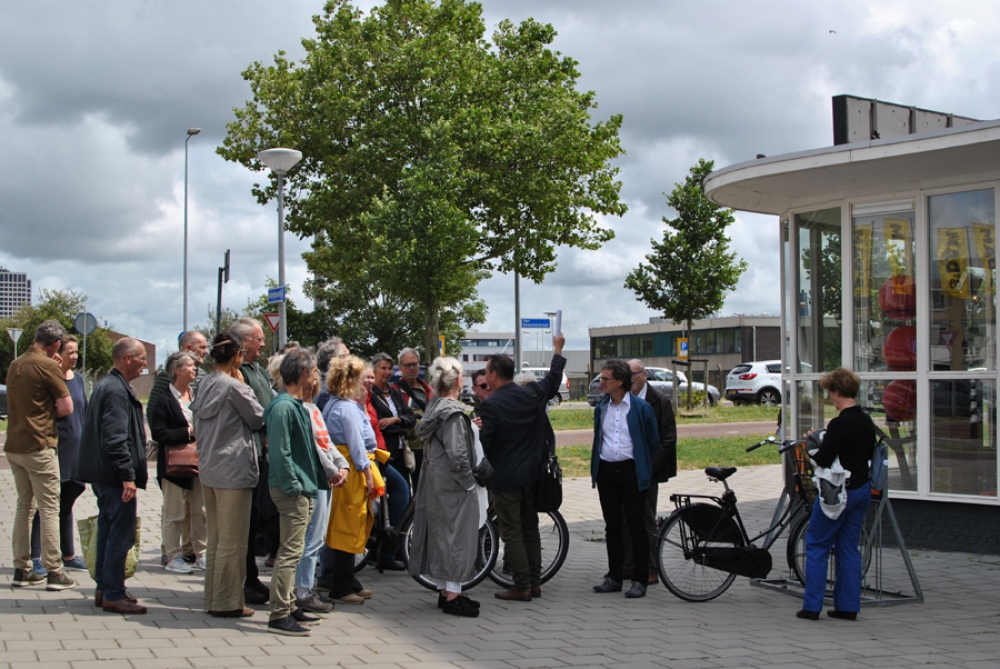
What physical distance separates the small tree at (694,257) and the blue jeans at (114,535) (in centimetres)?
2481

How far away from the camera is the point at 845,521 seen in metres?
6.40

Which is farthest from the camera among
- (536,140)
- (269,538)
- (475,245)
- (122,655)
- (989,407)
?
(536,140)

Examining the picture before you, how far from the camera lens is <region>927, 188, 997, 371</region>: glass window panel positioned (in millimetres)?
8375

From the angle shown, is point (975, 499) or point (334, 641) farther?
point (975, 499)

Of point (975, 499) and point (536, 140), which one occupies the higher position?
point (536, 140)

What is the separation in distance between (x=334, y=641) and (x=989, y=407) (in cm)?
583

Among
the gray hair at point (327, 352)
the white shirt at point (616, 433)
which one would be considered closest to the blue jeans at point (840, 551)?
the white shirt at point (616, 433)

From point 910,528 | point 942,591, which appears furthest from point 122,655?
point 910,528

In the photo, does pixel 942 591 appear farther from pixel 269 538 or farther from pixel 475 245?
pixel 475 245

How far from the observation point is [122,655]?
5090 mm

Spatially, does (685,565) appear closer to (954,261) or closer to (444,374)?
(444,374)

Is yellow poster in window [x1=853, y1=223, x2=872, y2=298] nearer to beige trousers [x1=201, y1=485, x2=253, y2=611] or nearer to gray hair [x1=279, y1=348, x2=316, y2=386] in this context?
gray hair [x1=279, y1=348, x2=316, y2=386]

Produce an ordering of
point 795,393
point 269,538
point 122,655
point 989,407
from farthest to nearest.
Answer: point 795,393, point 989,407, point 269,538, point 122,655

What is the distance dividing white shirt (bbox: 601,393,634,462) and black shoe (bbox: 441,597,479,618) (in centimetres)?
149
